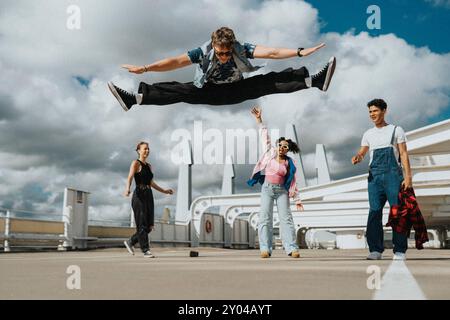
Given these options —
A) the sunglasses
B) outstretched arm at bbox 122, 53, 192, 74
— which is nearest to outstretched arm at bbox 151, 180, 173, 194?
outstretched arm at bbox 122, 53, 192, 74

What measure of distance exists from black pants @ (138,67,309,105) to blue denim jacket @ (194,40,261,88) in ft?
0.65

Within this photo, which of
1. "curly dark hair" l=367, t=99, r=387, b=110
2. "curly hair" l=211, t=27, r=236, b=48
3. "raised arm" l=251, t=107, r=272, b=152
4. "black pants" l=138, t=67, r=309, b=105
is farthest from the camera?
"raised arm" l=251, t=107, r=272, b=152

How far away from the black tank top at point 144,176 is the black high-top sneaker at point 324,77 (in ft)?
10.1

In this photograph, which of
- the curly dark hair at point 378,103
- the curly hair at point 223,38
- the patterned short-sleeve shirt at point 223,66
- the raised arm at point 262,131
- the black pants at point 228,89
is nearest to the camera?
the curly hair at point 223,38

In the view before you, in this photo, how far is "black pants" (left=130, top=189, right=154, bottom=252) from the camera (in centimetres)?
763

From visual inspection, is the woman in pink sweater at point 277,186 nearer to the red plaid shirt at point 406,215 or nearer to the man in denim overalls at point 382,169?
the man in denim overalls at point 382,169

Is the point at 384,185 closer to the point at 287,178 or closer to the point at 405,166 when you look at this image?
the point at 405,166

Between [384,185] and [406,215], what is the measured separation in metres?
0.45

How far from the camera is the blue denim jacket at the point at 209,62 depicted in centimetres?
571

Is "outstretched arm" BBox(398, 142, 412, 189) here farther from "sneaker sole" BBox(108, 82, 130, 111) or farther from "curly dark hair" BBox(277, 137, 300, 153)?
"sneaker sole" BBox(108, 82, 130, 111)

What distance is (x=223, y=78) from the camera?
5949 millimetres

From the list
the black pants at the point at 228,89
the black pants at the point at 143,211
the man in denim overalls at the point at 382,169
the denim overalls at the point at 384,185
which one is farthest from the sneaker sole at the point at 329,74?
the black pants at the point at 143,211
